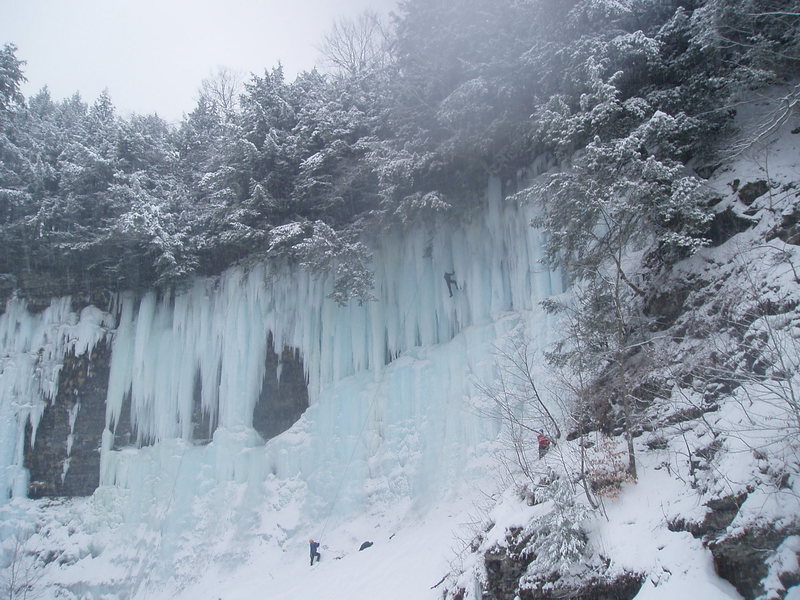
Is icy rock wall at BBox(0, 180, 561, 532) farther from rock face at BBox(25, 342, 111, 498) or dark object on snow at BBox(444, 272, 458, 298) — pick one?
rock face at BBox(25, 342, 111, 498)

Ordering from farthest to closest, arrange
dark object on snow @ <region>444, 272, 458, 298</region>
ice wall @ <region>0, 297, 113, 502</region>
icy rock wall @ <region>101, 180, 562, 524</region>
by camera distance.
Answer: ice wall @ <region>0, 297, 113, 502</region> < dark object on snow @ <region>444, 272, 458, 298</region> < icy rock wall @ <region>101, 180, 562, 524</region>

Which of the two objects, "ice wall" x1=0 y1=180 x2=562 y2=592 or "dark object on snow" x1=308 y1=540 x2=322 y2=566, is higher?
"ice wall" x1=0 y1=180 x2=562 y2=592

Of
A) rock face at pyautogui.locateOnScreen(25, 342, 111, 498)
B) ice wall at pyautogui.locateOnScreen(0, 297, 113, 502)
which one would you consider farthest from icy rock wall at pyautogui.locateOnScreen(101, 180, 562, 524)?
ice wall at pyautogui.locateOnScreen(0, 297, 113, 502)

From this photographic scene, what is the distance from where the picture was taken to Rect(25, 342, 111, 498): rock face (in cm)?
1742

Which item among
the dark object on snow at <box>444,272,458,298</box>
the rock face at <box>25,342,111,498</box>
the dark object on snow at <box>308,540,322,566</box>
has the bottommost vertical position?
the dark object on snow at <box>308,540,322,566</box>

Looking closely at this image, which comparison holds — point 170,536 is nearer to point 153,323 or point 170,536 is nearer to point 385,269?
point 153,323

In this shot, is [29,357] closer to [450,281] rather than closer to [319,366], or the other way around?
[319,366]

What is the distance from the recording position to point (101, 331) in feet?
61.7

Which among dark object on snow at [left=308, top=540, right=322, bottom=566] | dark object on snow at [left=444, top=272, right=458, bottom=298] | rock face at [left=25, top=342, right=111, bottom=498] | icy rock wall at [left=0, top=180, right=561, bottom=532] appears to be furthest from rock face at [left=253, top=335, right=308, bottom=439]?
rock face at [left=25, top=342, right=111, bottom=498]

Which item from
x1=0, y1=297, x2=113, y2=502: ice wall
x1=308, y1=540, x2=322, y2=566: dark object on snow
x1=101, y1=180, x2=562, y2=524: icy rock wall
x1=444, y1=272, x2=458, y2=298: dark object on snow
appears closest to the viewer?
x1=308, y1=540, x2=322, y2=566: dark object on snow

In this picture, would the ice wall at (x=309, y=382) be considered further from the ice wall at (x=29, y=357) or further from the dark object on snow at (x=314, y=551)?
the dark object on snow at (x=314, y=551)

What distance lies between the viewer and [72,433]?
17.9 metres

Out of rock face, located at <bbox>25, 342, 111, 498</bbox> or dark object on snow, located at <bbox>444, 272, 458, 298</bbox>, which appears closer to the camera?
dark object on snow, located at <bbox>444, 272, 458, 298</bbox>

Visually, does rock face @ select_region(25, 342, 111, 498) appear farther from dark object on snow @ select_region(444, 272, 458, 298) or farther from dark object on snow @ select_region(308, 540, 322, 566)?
dark object on snow @ select_region(444, 272, 458, 298)
